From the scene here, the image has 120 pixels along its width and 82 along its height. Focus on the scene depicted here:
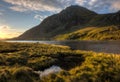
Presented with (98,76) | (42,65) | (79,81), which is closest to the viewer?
(79,81)

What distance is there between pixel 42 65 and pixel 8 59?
7.05m

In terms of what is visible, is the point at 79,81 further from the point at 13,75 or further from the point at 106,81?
the point at 13,75

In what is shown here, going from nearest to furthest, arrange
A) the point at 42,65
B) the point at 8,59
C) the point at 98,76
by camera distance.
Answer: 1. the point at 98,76
2. the point at 42,65
3. the point at 8,59

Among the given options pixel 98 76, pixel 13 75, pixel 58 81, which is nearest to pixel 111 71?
pixel 98 76

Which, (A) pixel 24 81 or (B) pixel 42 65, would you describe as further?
(B) pixel 42 65

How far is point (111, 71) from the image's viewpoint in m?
24.3

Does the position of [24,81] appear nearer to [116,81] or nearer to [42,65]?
[116,81]

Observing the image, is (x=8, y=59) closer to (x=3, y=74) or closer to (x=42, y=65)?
(x=42, y=65)

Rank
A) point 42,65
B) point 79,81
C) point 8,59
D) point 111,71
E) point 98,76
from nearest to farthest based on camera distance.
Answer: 1. point 79,81
2. point 98,76
3. point 111,71
4. point 42,65
5. point 8,59

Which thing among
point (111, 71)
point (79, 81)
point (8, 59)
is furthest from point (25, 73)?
point (8, 59)

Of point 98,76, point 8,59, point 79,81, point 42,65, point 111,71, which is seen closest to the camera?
point 79,81

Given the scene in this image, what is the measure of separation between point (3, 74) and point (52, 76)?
5304 mm

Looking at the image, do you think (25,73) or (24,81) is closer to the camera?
(24,81)

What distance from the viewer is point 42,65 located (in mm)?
33312
